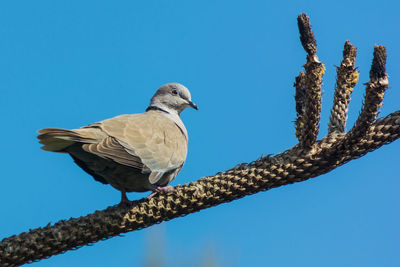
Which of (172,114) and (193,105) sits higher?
(193,105)

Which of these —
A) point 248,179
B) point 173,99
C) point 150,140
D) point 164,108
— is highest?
point 173,99

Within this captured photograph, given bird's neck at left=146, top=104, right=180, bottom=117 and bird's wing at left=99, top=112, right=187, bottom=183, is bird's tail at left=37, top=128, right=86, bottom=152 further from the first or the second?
bird's neck at left=146, top=104, right=180, bottom=117

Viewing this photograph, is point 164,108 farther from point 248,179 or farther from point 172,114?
point 248,179

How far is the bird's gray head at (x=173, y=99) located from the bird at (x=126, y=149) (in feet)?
3.19

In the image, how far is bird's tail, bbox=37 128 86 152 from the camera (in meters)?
3.58

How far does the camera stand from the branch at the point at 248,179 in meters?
2.73

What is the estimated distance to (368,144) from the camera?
2867 millimetres

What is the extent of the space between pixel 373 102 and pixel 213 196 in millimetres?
1051

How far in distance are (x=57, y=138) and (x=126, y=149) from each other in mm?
637

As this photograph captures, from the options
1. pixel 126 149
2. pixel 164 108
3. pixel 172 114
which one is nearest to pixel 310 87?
pixel 126 149

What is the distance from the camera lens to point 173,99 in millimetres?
5957

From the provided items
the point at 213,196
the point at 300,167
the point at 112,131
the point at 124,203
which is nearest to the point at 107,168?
the point at 112,131

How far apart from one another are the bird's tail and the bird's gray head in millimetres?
2117

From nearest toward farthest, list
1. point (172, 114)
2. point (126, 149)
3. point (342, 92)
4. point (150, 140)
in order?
point (342, 92)
point (126, 149)
point (150, 140)
point (172, 114)
